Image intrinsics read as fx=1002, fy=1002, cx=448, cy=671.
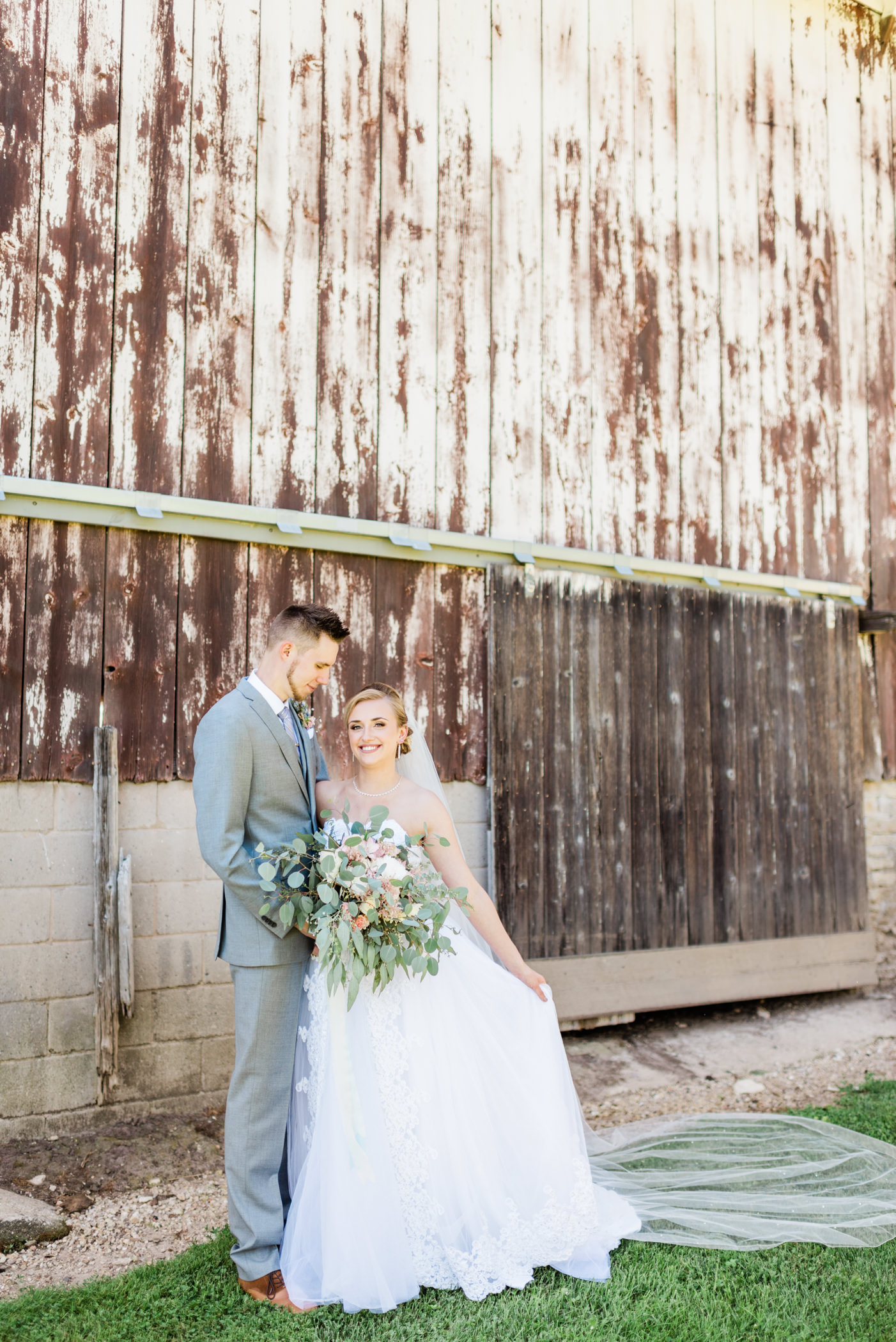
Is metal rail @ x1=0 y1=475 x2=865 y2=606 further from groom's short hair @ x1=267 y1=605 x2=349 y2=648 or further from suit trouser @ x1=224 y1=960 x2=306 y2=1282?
suit trouser @ x1=224 y1=960 x2=306 y2=1282

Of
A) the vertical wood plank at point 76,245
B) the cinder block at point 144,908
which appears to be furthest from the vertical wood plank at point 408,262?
the cinder block at point 144,908

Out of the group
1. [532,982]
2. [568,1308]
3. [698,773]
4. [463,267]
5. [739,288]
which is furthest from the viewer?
[739,288]

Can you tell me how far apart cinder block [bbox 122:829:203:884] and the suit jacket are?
1457 millimetres

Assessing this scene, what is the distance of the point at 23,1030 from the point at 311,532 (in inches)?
104

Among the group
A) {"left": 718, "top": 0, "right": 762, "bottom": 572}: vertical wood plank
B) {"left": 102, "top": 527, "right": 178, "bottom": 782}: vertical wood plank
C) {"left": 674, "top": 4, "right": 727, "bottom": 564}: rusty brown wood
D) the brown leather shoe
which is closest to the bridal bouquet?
the brown leather shoe

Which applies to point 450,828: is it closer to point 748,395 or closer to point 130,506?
point 130,506

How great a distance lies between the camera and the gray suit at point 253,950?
3.05m

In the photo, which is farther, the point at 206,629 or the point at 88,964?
the point at 206,629

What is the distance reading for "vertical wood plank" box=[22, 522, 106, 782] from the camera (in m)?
4.41

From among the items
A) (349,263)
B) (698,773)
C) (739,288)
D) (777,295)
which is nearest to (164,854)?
(349,263)

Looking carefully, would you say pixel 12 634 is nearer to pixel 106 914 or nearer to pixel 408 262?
pixel 106 914

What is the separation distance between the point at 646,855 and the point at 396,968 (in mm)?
3088

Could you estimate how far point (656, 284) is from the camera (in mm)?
6395

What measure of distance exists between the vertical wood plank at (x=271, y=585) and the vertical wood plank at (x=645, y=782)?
81.3 inches
